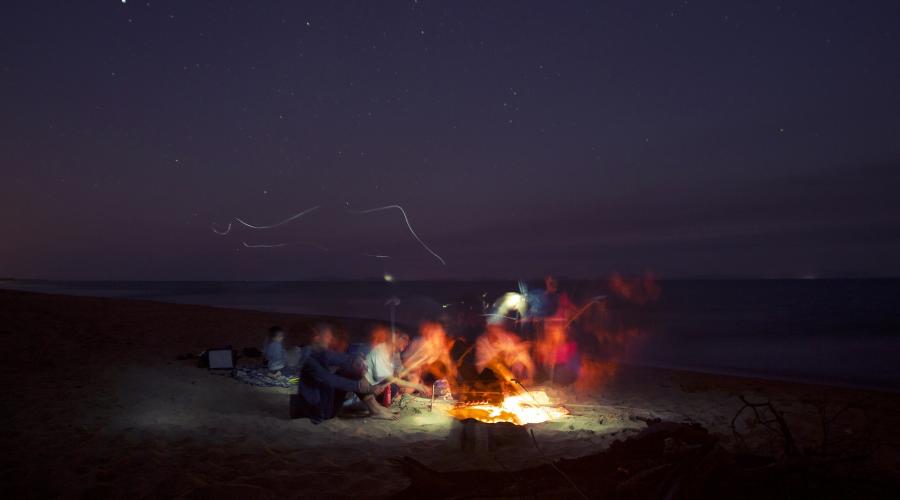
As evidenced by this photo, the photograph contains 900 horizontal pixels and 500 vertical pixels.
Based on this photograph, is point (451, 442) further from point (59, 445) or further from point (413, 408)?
point (59, 445)

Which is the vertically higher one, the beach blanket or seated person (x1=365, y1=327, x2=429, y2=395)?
seated person (x1=365, y1=327, x2=429, y2=395)

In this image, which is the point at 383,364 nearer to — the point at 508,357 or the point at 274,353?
the point at 508,357

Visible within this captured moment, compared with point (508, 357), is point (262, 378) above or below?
below

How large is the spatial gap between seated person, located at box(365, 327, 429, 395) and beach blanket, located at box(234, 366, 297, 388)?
2247 mm

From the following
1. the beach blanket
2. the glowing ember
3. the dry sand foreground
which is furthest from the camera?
the beach blanket

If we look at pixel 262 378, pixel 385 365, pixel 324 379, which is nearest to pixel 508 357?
pixel 385 365

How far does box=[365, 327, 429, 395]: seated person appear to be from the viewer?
25.5ft

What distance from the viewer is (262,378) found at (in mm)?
9391

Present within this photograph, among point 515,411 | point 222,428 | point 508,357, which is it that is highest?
point 508,357

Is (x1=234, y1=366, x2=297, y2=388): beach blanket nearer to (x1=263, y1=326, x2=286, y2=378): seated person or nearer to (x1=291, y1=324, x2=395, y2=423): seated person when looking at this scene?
(x1=263, y1=326, x2=286, y2=378): seated person

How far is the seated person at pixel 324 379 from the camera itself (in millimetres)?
6836

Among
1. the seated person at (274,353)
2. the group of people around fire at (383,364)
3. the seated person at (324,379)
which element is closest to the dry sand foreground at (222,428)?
the seated person at (324,379)

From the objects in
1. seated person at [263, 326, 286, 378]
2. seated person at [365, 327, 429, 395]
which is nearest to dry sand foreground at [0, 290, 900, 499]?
seated person at [365, 327, 429, 395]

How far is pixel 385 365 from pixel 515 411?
207 cm
